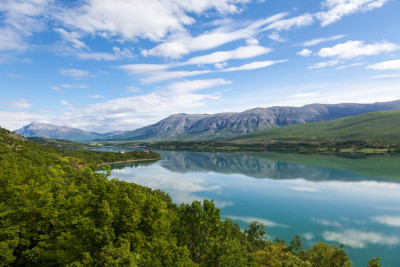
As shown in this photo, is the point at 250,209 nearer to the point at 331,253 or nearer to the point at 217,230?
the point at 331,253

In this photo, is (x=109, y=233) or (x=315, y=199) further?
(x=315, y=199)

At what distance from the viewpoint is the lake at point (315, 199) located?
5253 centimetres

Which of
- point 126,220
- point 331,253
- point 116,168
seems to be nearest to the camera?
point 126,220

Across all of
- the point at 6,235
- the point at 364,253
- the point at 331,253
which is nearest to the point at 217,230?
the point at 331,253

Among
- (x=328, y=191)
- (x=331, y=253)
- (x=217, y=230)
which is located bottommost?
(x=328, y=191)

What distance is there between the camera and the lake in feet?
172

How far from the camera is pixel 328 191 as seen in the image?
309 ft

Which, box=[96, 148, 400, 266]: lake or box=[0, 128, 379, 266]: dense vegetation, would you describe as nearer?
box=[0, 128, 379, 266]: dense vegetation

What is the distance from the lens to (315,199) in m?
83.9

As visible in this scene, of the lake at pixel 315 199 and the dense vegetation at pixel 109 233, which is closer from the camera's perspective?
the dense vegetation at pixel 109 233

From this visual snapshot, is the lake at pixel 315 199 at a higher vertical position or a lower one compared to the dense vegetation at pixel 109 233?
lower

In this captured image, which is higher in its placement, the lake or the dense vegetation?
the dense vegetation

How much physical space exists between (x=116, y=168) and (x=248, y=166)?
95018 millimetres

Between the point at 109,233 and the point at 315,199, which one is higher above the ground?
the point at 109,233
